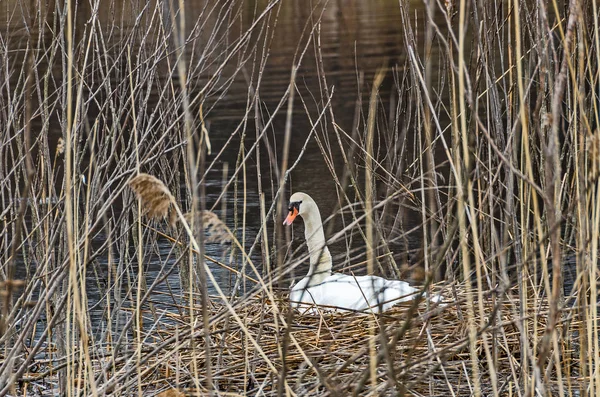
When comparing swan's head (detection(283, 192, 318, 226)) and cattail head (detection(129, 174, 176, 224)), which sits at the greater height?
Result: cattail head (detection(129, 174, 176, 224))

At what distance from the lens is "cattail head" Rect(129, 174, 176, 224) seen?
1734mm

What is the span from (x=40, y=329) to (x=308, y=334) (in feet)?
6.46

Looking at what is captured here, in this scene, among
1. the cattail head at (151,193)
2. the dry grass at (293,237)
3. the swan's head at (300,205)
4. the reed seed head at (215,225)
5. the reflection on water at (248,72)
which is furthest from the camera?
the swan's head at (300,205)

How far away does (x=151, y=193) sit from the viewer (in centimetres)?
176

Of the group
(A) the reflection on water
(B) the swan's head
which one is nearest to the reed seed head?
(A) the reflection on water

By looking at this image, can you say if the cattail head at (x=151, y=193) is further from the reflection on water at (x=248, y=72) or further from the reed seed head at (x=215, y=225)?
the reflection on water at (x=248, y=72)

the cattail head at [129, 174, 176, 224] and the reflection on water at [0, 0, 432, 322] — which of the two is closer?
the cattail head at [129, 174, 176, 224]

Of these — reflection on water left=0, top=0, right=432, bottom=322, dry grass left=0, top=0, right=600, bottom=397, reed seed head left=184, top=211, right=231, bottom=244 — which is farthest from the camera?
reflection on water left=0, top=0, right=432, bottom=322

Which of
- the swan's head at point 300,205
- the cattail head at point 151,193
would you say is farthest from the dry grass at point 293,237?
the swan's head at point 300,205

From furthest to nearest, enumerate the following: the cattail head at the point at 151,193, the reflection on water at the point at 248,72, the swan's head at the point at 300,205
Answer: the swan's head at the point at 300,205 < the reflection on water at the point at 248,72 < the cattail head at the point at 151,193

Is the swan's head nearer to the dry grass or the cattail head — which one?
the dry grass

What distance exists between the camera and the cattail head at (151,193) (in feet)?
5.69

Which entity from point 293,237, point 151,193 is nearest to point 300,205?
point 293,237

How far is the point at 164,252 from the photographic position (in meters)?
7.49
